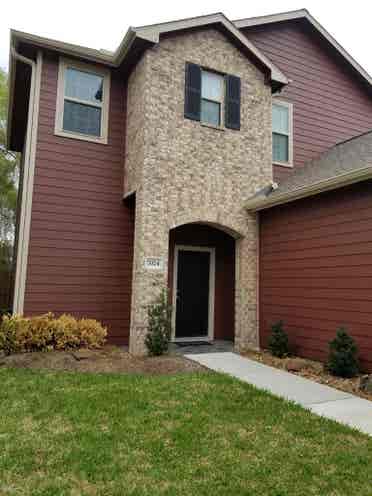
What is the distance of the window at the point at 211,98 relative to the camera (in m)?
8.62

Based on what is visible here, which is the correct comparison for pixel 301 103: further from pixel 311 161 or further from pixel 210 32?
pixel 210 32

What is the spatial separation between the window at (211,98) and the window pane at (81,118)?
2.42 metres

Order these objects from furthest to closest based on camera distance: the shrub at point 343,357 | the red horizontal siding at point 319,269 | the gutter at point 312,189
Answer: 1. the red horizontal siding at point 319,269
2. the gutter at point 312,189
3. the shrub at point 343,357

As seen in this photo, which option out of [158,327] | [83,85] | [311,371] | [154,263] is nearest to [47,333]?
[158,327]

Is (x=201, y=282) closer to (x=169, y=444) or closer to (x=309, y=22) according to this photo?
(x=169, y=444)

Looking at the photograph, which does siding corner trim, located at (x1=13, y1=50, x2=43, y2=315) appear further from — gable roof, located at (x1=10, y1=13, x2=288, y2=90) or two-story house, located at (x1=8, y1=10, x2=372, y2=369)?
gable roof, located at (x1=10, y1=13, x2=288, y2=90)

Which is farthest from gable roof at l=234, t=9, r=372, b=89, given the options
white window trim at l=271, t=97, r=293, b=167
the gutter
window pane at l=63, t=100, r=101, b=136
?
the gutter

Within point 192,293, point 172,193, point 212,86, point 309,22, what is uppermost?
point 309,22

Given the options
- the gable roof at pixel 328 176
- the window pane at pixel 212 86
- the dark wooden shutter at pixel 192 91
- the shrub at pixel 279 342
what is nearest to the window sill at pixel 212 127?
the dark wooden shutter at pixel 192 91

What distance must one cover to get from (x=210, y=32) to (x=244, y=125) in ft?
7.41

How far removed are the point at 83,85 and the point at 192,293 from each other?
5.53 meters

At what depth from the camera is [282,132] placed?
10.2 metres

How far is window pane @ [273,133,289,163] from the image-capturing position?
10023 millimetres

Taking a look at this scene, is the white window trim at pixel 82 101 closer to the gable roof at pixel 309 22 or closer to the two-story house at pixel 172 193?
the two-story house at pixel 172 193
